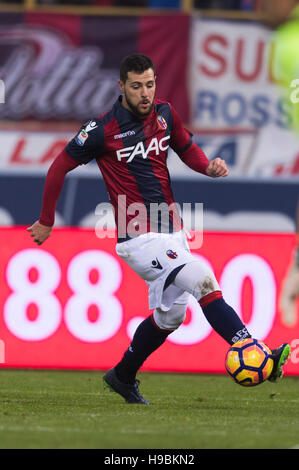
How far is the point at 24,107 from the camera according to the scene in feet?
49.3

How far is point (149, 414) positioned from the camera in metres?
6.02

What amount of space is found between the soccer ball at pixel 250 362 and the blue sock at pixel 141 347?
2.30 feet

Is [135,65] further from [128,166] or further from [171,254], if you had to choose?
[171,254]

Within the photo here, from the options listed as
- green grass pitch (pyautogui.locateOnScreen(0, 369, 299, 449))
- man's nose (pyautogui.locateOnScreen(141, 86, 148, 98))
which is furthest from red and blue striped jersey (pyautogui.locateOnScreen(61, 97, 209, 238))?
green grass pitch (pyautogui.locateOnScreen(0, 369, 299, 449))

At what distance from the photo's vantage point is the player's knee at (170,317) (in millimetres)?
6520

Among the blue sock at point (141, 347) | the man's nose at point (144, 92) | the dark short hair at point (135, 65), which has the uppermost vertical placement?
the dark short hair at point (135, 65)

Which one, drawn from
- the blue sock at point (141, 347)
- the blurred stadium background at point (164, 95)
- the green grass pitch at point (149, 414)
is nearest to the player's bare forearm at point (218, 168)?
the blue sock at point (141, 347)

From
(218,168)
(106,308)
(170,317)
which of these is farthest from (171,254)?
(106,308)

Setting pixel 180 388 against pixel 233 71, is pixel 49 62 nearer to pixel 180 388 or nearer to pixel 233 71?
pixel 233 71

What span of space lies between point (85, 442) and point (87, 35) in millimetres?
10953

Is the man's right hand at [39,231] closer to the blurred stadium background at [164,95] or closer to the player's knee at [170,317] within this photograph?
the player's knee at [170,317]

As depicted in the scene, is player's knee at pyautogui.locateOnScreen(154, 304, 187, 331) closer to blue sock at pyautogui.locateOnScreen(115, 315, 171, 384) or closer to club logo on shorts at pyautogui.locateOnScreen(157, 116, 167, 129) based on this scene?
blue sock at pyautogui.locateOnScreen(115, 315, 171, 384)

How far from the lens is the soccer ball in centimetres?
602

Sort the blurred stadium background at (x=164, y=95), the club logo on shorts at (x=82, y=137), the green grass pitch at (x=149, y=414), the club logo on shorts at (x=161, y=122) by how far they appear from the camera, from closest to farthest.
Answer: the green grass pitch at (x=149, y=414) < the club logo on shorts at (x=82, y=137) < the club logo on shorts at (x=161, y=122) < the blurred stadium background at (x=164, y=95)
